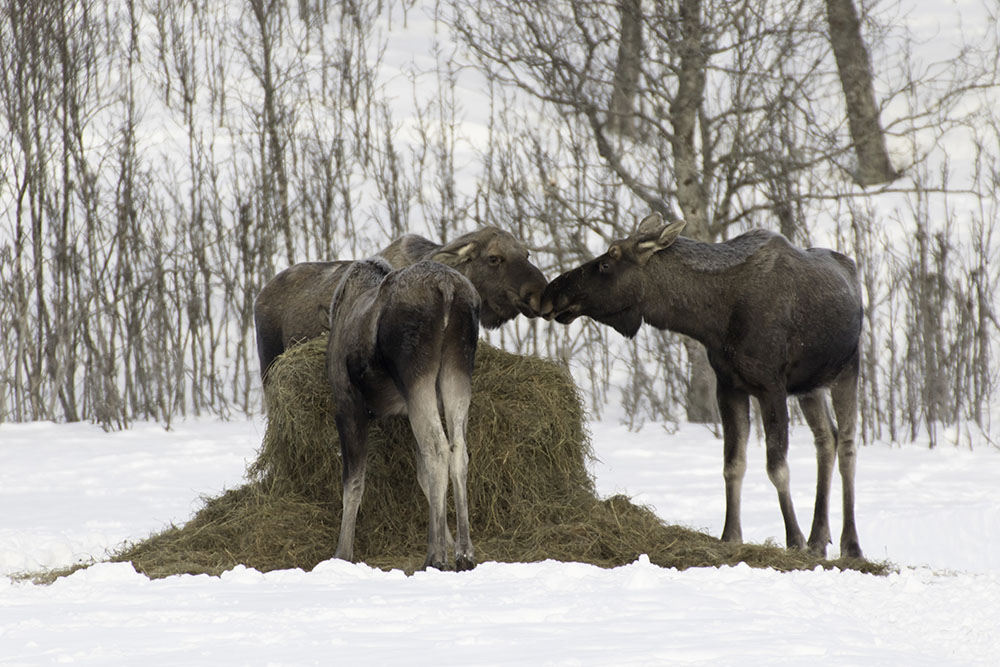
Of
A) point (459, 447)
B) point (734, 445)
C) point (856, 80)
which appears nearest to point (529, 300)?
point (734, 445)

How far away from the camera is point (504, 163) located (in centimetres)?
2048

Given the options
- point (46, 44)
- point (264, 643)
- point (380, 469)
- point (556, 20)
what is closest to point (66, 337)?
point (46, 44)

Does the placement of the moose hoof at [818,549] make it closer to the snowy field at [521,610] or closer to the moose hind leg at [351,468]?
the snowy field at [521,610]

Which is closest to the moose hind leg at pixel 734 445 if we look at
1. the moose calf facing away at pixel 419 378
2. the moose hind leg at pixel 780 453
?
the moose hind leg at pixel 780 453

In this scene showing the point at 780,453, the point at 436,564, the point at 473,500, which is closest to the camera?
the point at 436,564

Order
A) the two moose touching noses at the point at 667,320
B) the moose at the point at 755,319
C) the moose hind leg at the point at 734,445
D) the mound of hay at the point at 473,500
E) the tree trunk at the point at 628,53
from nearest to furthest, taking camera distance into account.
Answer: the two moose touching noses at the point at 667,320 → the mound of hay at the point at 473,500 → the moose at the point at 755,319 → the moose hind leg at the point at 734,445 → the tree trunk at the point at 628,53

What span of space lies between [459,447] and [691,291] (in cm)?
238

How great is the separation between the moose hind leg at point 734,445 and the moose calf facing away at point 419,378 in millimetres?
2101

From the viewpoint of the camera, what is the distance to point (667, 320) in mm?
8320

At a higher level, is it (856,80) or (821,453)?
(856,80)

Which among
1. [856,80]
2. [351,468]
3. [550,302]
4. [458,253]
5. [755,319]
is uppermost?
[856,80]

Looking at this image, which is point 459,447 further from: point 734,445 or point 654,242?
point 654,242

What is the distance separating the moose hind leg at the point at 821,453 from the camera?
26.5 feet

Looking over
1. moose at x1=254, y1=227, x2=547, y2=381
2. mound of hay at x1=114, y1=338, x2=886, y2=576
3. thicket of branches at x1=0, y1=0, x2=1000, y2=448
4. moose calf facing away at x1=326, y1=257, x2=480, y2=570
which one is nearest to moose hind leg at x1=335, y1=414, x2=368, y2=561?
moose calf facing away at x1=326, y1=257, x2=480, y2=570
